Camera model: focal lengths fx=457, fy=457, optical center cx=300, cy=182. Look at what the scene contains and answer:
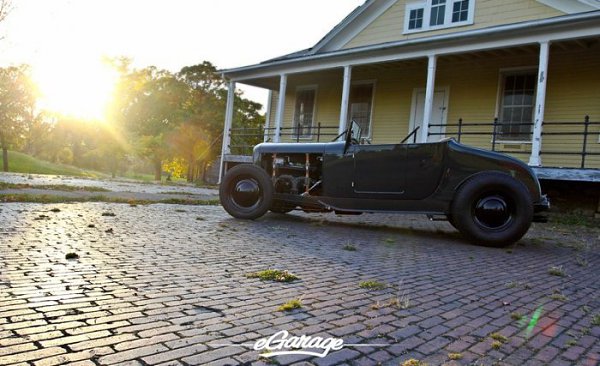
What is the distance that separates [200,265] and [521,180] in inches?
179

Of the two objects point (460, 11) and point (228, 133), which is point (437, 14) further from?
point (228, 133)

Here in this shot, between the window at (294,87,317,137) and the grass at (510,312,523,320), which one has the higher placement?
the window at (294,87,317,137)

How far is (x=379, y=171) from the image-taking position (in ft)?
21.9

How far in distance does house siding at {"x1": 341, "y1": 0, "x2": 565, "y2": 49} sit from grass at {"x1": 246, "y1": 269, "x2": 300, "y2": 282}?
41.8ft

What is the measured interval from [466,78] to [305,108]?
649 centimetres

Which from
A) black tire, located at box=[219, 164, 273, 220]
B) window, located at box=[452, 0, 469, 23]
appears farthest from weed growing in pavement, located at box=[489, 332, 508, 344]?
window, located at box=[452, 0, 469, 23]

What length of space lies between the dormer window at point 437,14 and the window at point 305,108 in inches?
177

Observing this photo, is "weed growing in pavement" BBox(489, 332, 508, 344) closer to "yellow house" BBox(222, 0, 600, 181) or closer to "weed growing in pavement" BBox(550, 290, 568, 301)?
"weed growing in pavement" BBox(550, 290, 568, 301)

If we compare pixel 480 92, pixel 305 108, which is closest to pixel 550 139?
pixel 480 92

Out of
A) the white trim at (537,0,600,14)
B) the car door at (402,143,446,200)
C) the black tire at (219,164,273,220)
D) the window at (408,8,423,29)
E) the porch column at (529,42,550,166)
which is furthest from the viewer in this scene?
the window at (408,8,423,29)

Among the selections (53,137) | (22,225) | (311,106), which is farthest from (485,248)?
(53,137)

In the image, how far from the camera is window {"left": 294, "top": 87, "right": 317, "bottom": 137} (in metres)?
18.0

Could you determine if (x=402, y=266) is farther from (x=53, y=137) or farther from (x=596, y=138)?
(x=53, y=137)

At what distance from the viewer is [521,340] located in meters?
2.51
